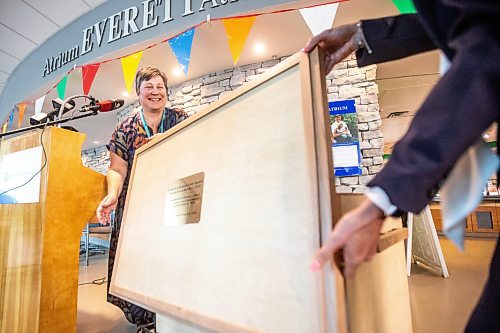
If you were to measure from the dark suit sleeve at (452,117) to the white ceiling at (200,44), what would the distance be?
2555 mm

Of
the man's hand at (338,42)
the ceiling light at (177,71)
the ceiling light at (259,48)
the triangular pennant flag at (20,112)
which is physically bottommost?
the man's hand at (338,42)

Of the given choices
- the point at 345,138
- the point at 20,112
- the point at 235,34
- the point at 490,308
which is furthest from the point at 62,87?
the point at 490,308

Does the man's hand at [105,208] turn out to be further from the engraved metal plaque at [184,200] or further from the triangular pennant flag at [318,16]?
the triangular pennant flag at [318,16]

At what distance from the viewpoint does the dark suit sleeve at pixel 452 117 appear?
31 cm

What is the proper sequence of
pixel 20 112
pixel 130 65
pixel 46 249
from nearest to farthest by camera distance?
pixel 46 249 → pixel 130 65 → pixel 20 112

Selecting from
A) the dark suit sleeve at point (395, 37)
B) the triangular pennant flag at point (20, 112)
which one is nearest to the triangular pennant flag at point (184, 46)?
the dark suit sleeve at point (395, 37)

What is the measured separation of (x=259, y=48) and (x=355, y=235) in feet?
10.3

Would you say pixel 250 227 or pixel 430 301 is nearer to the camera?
pixel 250 227

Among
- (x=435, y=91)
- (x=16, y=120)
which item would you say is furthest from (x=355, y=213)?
(x=16, y=120)

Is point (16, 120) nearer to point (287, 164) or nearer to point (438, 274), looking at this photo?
point (287, 164)

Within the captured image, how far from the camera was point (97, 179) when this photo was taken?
138 centimetres

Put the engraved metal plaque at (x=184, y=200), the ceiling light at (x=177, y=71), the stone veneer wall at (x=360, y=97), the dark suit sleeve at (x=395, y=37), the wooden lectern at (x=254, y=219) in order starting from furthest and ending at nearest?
the ceiling light at (x=177, y=71), the stone veneer wall at (x=360, y=97), the engraved metal plaque at (x=184, y=200), the dark suit sleeve at (x=395, y=37), the wooden lectern at (x=254, y=219)

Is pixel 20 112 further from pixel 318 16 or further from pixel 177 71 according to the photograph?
pixel 318 16

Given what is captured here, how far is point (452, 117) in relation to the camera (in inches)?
12.5
